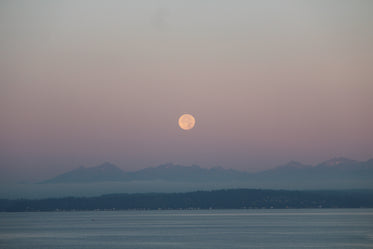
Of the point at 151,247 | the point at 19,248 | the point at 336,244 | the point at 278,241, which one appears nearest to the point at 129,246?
the point at 151,247

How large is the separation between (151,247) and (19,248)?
91.4 ft

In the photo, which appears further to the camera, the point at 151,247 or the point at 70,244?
the point at 70,244

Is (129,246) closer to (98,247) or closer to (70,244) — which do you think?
(98,247)

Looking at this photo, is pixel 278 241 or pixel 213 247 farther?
pixel 278 241

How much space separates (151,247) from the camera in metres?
111

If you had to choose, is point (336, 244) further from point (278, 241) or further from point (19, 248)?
point (19, 248)

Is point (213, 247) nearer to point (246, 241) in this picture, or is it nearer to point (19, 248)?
point (246, 241)

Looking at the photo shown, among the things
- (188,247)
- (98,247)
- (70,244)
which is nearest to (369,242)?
(188,247)

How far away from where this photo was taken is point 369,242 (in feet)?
367

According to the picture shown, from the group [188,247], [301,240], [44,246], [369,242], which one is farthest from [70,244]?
[369,242]

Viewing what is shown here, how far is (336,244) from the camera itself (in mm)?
112125

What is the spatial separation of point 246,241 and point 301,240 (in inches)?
497

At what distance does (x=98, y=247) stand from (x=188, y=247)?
64.3 ft

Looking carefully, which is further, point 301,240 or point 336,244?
point 301,240
